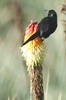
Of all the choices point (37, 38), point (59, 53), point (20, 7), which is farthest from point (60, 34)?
point (37, 38)

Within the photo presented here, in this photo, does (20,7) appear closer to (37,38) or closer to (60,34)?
(60,34)

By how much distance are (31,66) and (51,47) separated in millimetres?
2643

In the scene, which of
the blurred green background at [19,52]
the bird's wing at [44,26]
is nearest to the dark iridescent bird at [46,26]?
the bird's wing at [44,26]

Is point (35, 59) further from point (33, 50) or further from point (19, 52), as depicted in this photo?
point (19, 52)

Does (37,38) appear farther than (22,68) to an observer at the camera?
No

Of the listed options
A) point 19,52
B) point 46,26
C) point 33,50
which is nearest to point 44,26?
point 46,26

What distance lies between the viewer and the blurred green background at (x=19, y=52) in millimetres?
5043

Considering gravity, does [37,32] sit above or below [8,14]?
below

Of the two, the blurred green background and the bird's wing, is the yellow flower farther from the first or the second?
the blurred green background

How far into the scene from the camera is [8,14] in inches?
212

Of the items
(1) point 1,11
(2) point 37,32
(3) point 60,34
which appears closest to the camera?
(2) point 37,32

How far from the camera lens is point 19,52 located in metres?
5.37

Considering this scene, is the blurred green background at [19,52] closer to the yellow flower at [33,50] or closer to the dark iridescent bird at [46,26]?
the yellow flower at [33,50]

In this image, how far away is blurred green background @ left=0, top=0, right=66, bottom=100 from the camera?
16.5 ft
